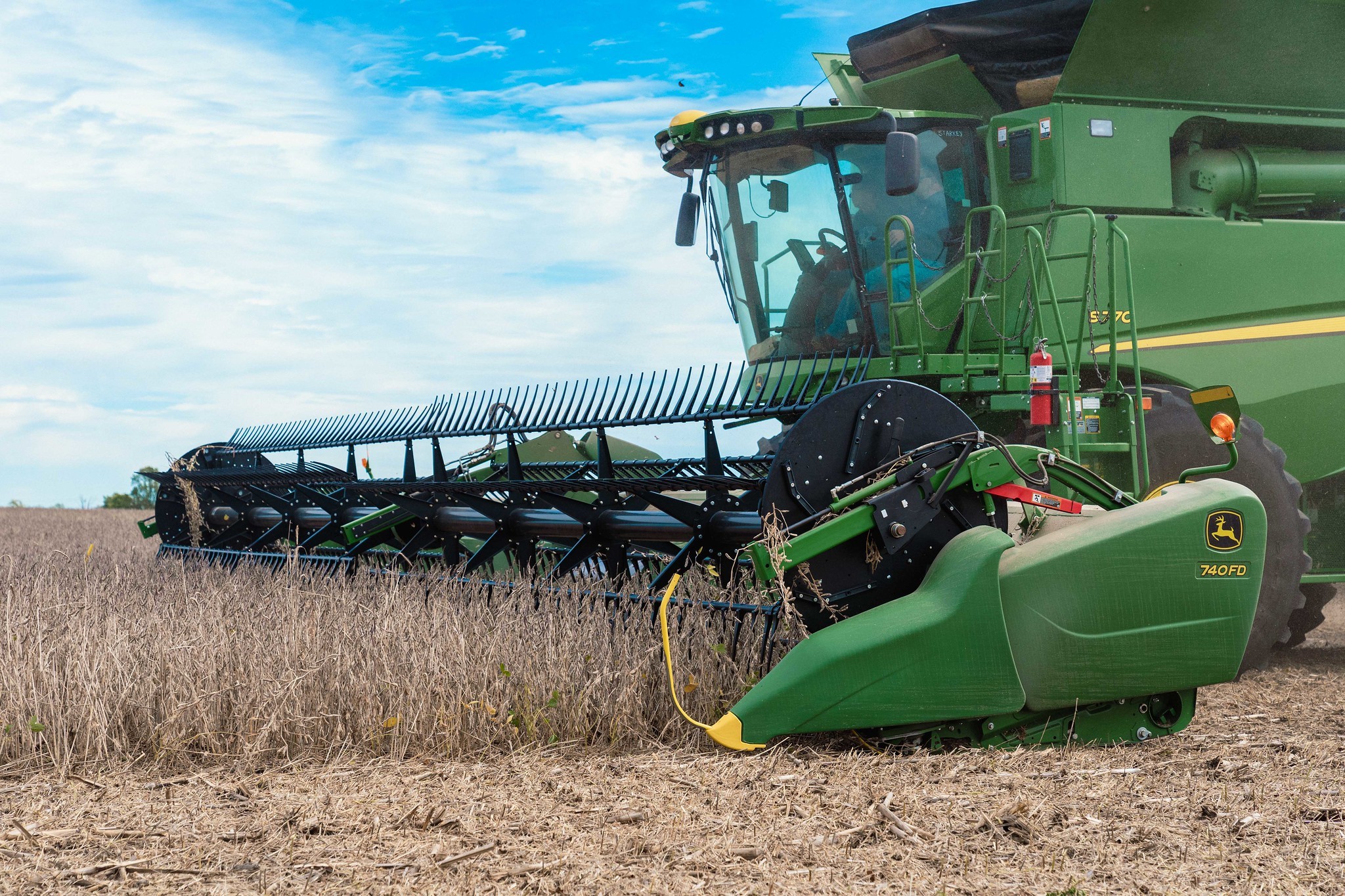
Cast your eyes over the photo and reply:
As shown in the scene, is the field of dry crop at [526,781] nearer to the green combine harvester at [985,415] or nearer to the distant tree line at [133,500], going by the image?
the green combine harvester at [985,415]

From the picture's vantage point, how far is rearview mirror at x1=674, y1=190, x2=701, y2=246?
6449 mm

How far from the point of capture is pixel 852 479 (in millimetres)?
3838

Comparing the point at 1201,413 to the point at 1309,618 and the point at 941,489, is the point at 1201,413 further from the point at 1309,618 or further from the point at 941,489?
the point at 1309,618

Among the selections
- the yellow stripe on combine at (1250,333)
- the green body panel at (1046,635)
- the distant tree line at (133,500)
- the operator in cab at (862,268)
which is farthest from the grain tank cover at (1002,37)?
the distant tree line at (133,500)

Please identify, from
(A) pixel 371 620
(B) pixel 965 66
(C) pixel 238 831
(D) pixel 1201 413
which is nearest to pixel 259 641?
(A) pixel 371 620

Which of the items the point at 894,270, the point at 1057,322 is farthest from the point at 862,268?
the point at 1057,322

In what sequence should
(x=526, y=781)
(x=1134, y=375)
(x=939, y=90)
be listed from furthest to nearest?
(x=939, y=90) → (x=1134, y=375) → (x=526, y=781)

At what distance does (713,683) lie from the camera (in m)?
4.02

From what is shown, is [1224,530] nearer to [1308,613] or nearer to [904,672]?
[904,672]

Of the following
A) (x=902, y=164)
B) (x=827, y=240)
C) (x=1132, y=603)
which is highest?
(x=902, y=164)

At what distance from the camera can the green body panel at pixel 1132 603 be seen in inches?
142

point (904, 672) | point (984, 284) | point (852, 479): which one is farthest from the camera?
point (984, 284)

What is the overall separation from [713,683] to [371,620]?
5.11ft

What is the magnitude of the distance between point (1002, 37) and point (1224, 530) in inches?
148
